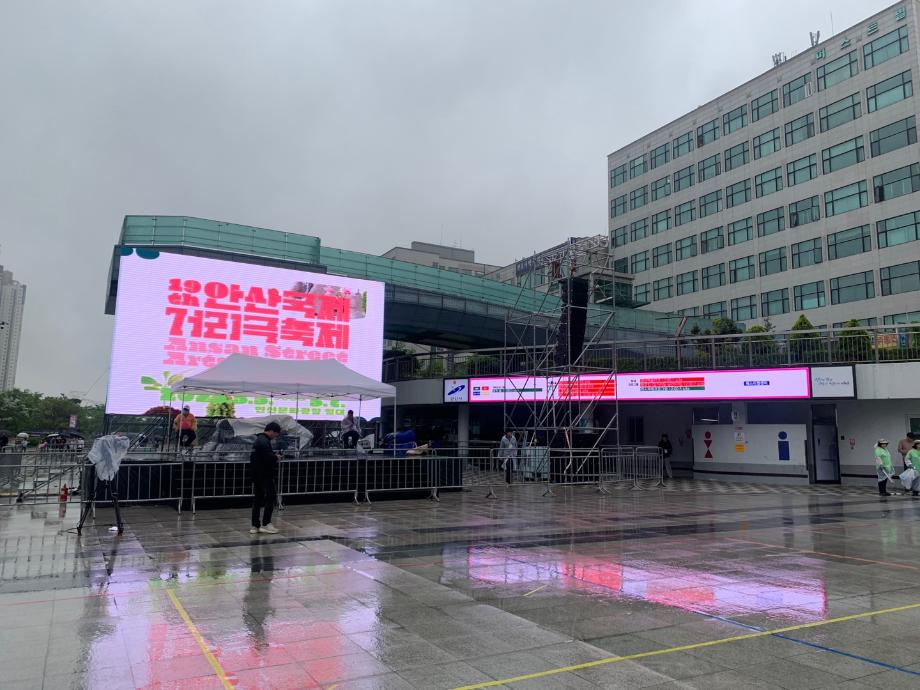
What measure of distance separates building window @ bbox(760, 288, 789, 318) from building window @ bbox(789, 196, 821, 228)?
5.06 m

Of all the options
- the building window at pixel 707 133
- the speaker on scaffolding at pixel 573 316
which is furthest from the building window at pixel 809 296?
the speaker on scaffolding at pixel 573 316

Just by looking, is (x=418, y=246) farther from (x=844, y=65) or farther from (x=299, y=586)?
(x=299, y=586)

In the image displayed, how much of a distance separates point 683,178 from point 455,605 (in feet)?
189

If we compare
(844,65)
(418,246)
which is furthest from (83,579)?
(418,246)

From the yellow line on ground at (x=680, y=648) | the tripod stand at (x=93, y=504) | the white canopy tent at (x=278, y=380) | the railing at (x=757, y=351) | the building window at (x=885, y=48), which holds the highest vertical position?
the building window at (x=885, y=48)

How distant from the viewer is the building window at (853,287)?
4291 centimetres

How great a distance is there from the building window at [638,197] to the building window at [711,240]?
8090mm

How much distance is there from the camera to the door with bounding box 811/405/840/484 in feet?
75.6

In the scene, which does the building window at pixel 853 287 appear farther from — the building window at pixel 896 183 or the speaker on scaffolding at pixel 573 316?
the speaker on scaffolding at pixel 573 316

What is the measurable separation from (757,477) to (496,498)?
11.4 meters

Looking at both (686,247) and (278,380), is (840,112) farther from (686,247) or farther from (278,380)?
(278,380)

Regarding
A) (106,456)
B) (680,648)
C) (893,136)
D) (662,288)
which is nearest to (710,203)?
(662,288)

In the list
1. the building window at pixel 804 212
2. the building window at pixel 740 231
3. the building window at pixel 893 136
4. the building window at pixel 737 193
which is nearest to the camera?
the building window at pixel 893 136

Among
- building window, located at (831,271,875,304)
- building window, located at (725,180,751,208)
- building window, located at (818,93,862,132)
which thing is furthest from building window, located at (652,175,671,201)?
building window, located at (831,271,875,304)
